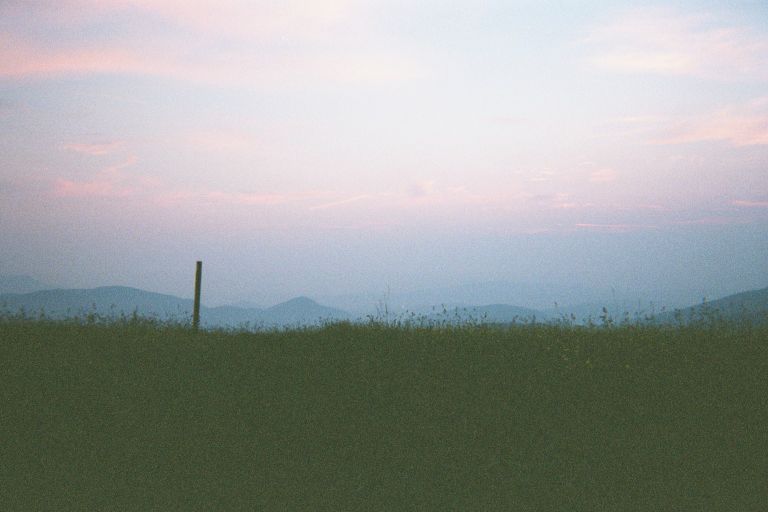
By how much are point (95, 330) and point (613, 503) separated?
13.8m

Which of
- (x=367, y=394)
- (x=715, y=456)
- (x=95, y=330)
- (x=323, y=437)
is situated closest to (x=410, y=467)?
(x=323, y=437)

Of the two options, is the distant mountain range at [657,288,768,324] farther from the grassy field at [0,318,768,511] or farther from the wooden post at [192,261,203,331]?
the wooden post at [192,261,203,331]

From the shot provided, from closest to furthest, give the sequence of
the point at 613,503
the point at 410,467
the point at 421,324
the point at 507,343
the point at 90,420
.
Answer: the point at 613,503
the point at 410,467
the point at 90,420
the point at 507,343
the point at 421,324

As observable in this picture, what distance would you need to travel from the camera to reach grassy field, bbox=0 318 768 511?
906 centimetres

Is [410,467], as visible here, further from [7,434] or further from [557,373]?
[7,434]

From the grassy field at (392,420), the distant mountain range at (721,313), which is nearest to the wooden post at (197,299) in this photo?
the grassy field at (392,420)

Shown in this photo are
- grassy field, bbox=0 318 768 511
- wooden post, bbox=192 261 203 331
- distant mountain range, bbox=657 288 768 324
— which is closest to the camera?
grassy field, bbox=0 318 768 511

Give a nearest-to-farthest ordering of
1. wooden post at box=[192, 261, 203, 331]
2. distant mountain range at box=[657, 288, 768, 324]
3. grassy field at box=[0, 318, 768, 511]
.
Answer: grassy field at box=[0, 318, 768, 511], distant mountain range at box=[657, 288, 768, 324], wooden post at box=[192, 261, 203, 331]

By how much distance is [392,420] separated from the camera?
457 inches

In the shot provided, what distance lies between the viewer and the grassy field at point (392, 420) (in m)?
9.06

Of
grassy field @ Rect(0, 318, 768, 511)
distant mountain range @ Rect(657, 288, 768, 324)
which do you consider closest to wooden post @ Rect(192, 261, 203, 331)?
grassy field @ Rect(0, 318, 768, 511)

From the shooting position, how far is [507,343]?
1477cm

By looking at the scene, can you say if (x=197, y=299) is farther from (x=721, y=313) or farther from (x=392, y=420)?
(x=721, y=313)

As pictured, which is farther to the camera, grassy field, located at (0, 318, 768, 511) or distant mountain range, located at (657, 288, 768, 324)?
distant mountain range, located at (657, 288, 768, 324)
